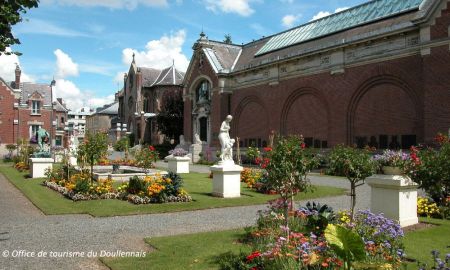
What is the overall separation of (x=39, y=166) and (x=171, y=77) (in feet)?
135

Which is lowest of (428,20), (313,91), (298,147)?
(298,147)

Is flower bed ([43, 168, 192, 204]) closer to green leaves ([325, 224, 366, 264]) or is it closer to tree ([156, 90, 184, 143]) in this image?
green leaves ([325, 224, 366, 264])

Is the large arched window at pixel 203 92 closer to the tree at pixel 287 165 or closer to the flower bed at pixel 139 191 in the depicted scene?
the flower bed at pixel 139 191

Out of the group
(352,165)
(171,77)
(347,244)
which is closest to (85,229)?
(352,165)

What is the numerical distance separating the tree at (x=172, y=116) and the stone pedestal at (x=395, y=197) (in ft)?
132

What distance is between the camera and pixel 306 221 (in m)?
8.31

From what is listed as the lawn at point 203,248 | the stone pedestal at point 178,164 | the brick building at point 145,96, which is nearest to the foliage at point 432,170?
the lawn at point 203,248

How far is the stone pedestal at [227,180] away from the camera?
14.5 metres

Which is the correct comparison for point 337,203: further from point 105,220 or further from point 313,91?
point 313,91

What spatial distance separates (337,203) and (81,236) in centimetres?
826

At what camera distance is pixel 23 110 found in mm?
53031

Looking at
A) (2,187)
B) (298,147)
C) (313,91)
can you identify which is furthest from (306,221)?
(313,91)

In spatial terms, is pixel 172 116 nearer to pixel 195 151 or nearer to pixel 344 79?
pixel 195 151

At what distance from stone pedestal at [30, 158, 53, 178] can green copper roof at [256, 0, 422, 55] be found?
2001cm
